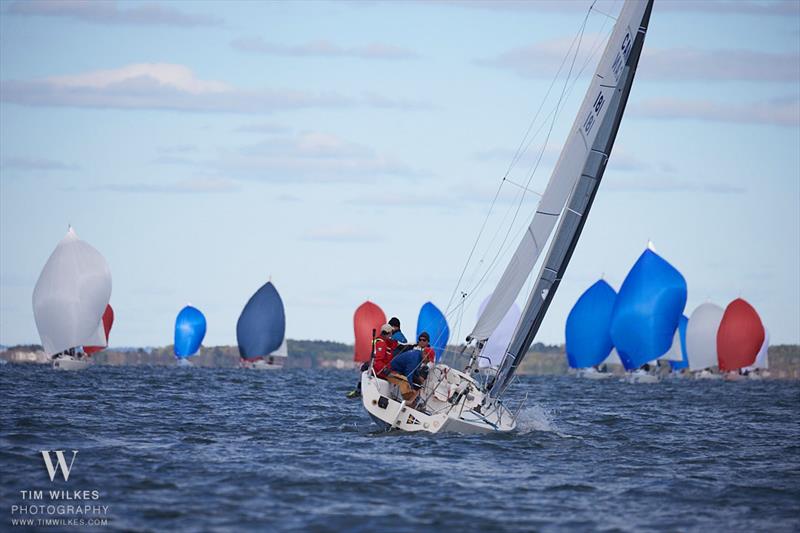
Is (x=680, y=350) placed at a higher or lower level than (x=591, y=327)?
lower

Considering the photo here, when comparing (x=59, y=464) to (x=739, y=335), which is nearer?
(x=59, y=464)

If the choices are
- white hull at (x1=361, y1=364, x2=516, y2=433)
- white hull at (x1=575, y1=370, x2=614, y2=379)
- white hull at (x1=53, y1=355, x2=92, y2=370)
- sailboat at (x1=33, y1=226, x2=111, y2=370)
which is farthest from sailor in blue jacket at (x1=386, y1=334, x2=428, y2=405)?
white hull at (x1=575, y1=370, x2=614, y2=379)

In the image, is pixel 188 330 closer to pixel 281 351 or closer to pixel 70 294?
pixel 281 351

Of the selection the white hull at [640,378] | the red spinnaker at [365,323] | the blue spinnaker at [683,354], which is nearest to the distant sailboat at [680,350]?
the blue spinnaker at [683,354]

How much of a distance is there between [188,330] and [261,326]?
11.0m

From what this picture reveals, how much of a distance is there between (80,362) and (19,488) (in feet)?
154

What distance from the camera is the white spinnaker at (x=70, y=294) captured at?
5622 cm

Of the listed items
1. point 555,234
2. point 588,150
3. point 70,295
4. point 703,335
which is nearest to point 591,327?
point 703,335

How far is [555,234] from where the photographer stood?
21562 mm

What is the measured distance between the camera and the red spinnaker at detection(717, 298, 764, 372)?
74375 millimetres

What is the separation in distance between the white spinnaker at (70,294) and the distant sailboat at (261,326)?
2090 centimetres

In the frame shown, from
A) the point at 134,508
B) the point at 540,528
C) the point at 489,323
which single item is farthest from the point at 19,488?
the point at 489,323

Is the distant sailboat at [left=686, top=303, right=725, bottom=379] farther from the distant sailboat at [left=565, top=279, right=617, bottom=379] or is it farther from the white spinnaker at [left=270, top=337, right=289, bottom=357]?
the white spinnaker at [left=270, top=337, right=289, bottom=357]

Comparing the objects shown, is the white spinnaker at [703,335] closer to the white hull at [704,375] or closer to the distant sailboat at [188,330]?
the white hull at [704,375]
